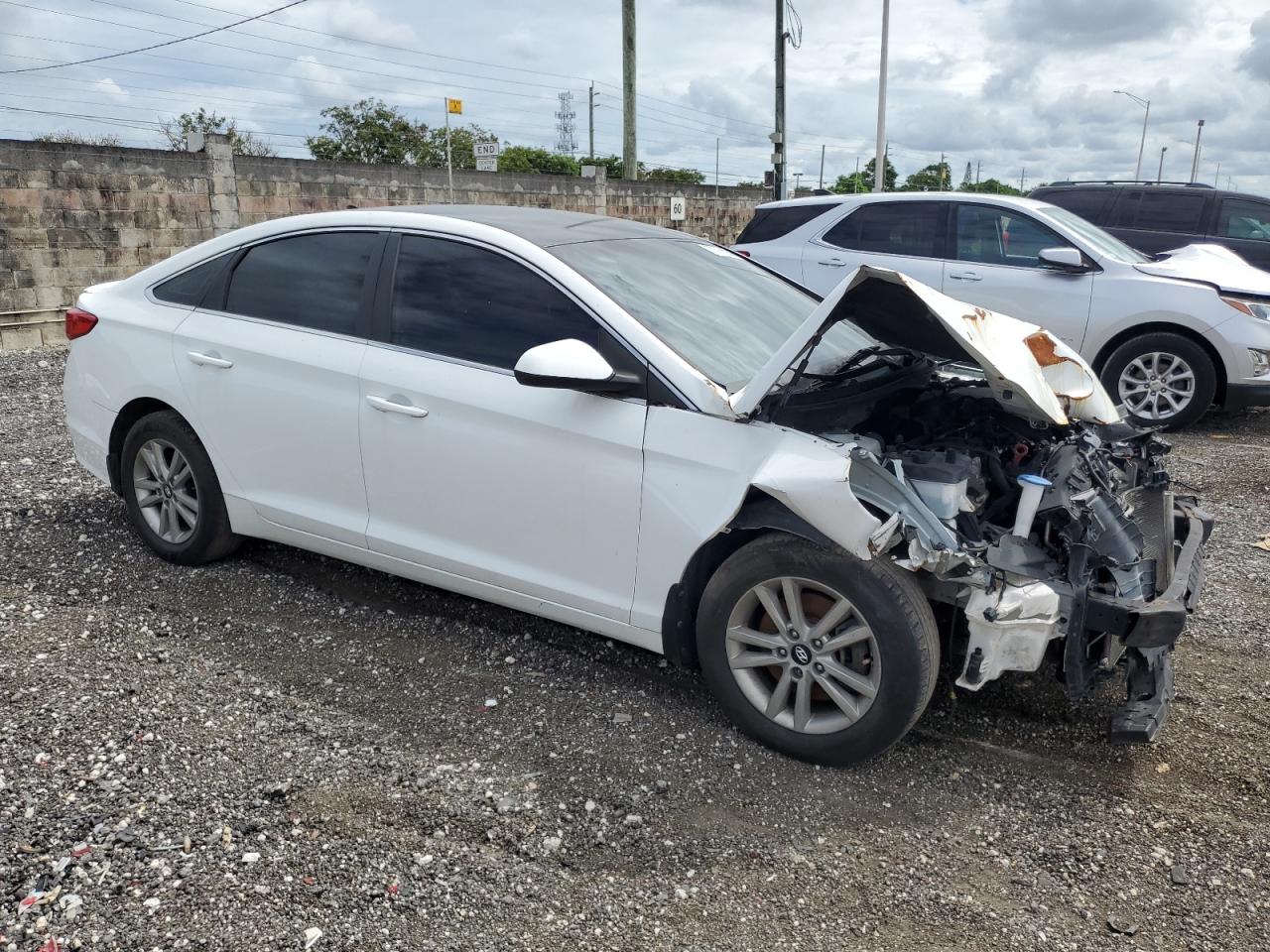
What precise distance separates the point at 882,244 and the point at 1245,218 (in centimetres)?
497

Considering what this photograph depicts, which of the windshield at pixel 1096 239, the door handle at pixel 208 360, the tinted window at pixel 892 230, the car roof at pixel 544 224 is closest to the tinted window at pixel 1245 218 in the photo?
the windshield at pixel 1096 239

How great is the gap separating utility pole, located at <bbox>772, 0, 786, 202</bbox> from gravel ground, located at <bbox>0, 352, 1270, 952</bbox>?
22.9 meters

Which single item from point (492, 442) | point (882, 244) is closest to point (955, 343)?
point (492, 442)

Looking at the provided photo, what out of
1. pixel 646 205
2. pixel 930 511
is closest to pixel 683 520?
pixel 930 511

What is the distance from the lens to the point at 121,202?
13516mm

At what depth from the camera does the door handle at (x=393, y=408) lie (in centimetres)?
370

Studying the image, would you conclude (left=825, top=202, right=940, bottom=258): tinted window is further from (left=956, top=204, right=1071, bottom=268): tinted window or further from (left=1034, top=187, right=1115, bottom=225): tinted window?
(left=1034, top=187, right=1115, bottom=225): tinted window

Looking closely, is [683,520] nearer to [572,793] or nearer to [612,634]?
[612,634]

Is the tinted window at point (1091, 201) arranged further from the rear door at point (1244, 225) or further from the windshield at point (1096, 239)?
the windshield at point (1096, 239)

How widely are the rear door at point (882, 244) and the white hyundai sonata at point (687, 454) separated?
458cm

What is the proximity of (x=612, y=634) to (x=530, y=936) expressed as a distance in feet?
3.91

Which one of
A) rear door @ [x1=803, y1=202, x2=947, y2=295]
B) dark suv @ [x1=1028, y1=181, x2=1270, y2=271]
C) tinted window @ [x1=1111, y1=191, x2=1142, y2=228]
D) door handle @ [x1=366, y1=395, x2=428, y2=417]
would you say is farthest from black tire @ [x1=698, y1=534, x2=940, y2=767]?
tinted window @ [x1=1111, y1=191, x2=1142, y2=228]

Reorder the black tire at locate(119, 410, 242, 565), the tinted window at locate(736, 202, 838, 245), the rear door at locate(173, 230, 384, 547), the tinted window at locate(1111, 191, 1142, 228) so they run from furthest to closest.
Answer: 1. the tinted window at locate(1111, 191, 1142, 228)
2. the tinted window at locate(736, 202, 838, 245)
3. the black tire at locate(119, 410, 242, 565)
4. the rear door at locate(173, 230, 384, 547)

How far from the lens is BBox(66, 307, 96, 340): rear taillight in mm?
4750
